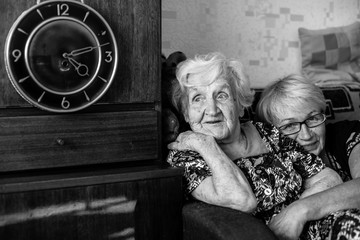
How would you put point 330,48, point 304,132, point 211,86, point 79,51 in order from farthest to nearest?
point 330,48 → point 304,132 → point 211,86 → point 79,51

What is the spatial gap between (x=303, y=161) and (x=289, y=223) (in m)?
0.41

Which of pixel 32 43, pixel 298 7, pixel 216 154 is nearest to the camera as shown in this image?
pixel 32 43

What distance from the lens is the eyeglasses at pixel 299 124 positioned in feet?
6.99

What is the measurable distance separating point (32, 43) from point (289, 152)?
46.0 inches

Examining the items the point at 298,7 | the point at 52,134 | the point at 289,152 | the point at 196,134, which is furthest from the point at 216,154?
the point at 298,7

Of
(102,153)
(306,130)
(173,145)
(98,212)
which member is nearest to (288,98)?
(306,130)

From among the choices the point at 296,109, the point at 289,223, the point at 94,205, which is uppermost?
the point at 296,109

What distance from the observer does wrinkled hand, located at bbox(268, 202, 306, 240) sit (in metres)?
1.69

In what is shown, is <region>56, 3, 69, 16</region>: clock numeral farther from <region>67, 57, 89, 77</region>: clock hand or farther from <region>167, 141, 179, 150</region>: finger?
<region>167, 141, 179, 150</region>: finger

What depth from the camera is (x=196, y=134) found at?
1818 millimetres

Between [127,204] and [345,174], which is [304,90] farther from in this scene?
[127,204]

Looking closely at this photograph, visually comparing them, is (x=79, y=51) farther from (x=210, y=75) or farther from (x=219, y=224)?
(x=219, y=224)

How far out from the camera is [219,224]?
4.91ft

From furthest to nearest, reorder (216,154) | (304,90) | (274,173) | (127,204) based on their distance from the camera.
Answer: (304,90) → (274,173) → (216,154) → (127,204)
